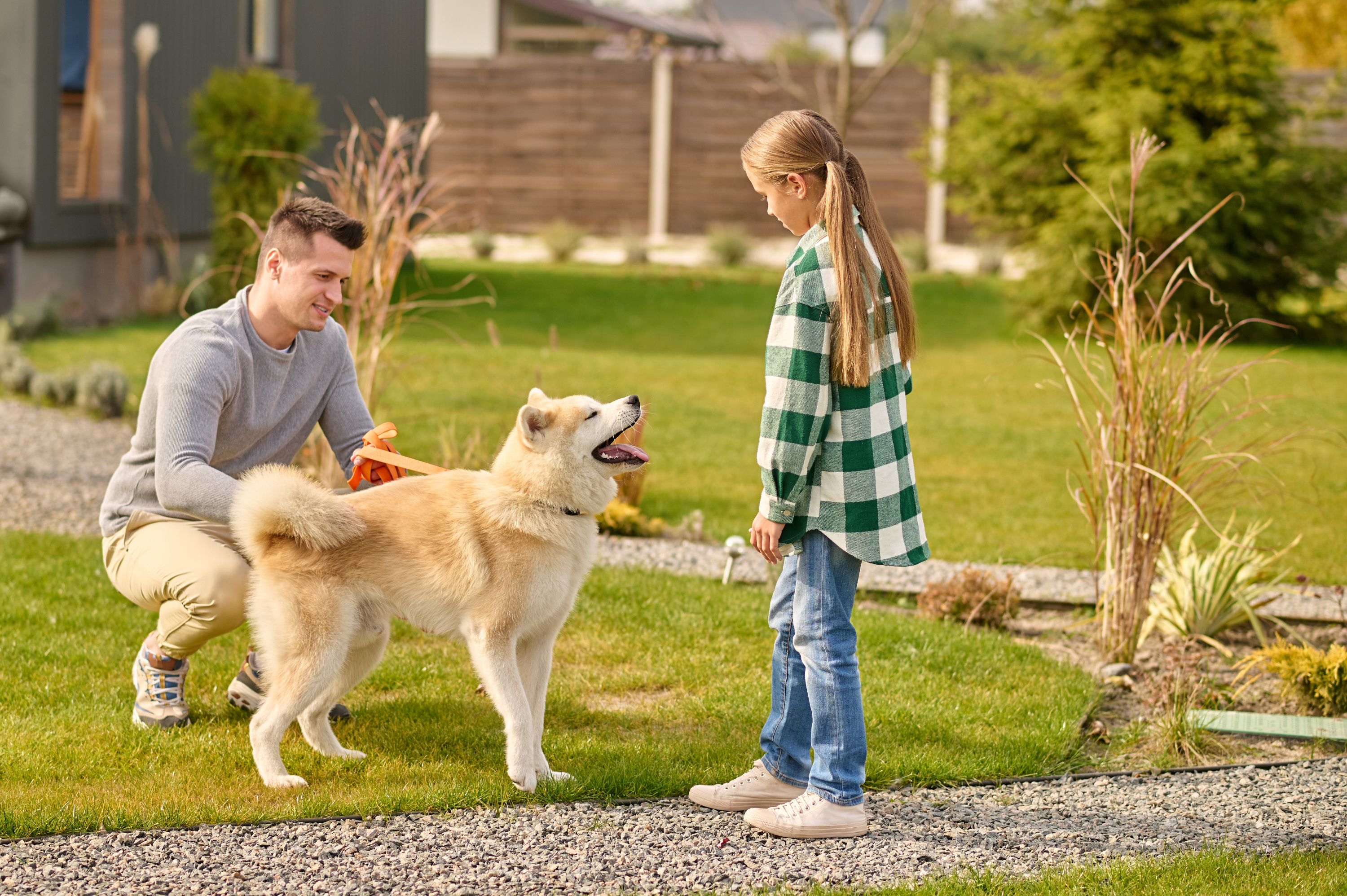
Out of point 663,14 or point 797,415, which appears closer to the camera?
point 797,415

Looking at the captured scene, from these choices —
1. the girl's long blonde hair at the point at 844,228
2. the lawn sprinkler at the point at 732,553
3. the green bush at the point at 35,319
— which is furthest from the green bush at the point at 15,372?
the girl's long blonde hair at the point at 844,228

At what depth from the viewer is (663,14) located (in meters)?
34.8

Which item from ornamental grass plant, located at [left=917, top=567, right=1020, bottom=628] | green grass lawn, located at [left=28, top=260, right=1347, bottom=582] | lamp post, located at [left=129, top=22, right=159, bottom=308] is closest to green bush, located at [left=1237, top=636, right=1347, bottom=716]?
green grass lawn, located at [left=28, top=260, right=1347, bottom=582]

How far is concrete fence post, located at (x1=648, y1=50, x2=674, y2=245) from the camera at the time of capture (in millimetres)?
21469

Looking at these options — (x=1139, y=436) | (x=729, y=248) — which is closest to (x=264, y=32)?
(x=729, y=248)

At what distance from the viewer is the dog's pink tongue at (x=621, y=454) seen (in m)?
3.59

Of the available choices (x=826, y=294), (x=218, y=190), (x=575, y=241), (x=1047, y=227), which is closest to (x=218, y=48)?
(x=218, y=190)

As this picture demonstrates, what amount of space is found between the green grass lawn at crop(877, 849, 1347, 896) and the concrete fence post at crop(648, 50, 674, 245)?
1910 centimetres

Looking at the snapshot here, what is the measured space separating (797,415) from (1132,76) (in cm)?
1222

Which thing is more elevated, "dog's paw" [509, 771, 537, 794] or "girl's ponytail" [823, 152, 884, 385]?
"girl's ponytail" [823, 152, 884, 385]

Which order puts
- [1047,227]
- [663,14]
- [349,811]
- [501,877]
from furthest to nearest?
1. [663,14]
2. [1047,227]
3. [349,811]
4. [501,877]

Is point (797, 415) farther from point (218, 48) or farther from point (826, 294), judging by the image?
point (218, 48)

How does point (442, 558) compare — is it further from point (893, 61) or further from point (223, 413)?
point (893, 61)

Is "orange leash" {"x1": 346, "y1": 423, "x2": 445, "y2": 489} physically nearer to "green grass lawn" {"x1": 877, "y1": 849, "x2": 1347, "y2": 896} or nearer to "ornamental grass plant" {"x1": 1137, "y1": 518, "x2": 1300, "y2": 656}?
"green grass lawn" {"x1": 877, "y1": 849, "x2": 1347, "y2": 896}
